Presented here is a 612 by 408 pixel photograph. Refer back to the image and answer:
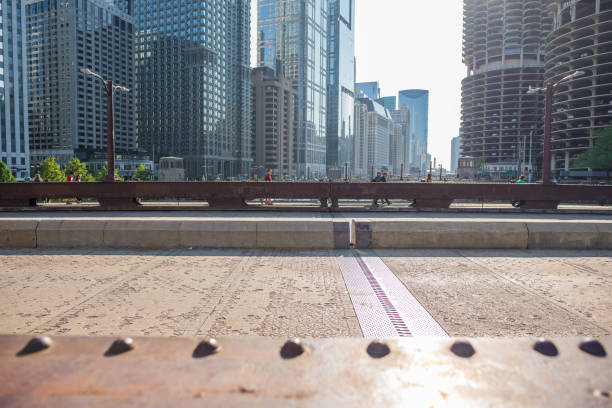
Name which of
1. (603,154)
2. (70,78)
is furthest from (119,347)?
(70,78)

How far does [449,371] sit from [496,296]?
179 inches

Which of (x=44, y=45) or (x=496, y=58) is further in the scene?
(x=44, y=45)

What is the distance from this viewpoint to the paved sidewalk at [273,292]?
4227 millimetres

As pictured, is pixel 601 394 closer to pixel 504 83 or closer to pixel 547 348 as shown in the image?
pixel 547 348

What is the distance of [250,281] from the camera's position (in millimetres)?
6055

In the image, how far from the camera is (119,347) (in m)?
1.35

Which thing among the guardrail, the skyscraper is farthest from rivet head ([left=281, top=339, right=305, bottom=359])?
the skyscraper

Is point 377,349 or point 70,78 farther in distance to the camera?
point 70,78

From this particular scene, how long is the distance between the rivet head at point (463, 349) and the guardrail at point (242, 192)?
14.0 meters

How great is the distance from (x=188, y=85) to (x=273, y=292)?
191 meters

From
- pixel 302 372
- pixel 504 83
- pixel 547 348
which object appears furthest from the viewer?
pixel 504 83

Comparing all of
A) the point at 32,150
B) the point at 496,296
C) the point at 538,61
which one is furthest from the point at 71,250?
the point at 32,150

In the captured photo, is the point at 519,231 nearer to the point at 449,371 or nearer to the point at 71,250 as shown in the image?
the point at 449,371

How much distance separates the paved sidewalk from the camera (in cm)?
423
